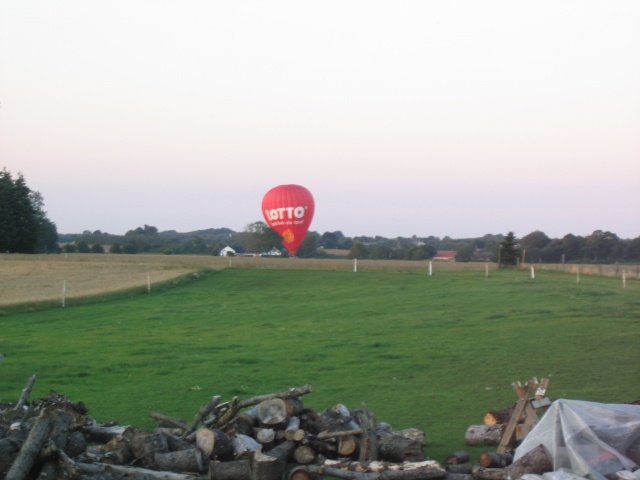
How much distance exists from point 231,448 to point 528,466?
381 centimetres

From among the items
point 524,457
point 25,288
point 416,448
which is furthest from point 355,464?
point 25,288

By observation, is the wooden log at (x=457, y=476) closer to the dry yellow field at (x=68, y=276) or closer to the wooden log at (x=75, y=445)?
the wooden log at (x=75, y=445)

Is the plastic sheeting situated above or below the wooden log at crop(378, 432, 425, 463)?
above

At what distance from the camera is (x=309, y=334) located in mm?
27141

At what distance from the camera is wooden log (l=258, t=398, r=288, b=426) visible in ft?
34.9

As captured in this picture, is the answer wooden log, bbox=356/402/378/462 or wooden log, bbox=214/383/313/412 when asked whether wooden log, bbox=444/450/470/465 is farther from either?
wooden log, bbox=214/383/313/412

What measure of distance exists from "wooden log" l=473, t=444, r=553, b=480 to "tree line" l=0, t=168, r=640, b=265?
57.5 metres

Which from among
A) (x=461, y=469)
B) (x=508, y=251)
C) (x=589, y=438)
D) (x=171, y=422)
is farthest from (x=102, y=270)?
(x=589, y=438)

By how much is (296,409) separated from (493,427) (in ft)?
10.5

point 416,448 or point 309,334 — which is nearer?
point 416,448

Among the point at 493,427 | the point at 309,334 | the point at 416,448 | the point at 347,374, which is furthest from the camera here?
the point at 309,334

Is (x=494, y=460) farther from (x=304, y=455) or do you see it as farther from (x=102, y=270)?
(x=102, y=270)

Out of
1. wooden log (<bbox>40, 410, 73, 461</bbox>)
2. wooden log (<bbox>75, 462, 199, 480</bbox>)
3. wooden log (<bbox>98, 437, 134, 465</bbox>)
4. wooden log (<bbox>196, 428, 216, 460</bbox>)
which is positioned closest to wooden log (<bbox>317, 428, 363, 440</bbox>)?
wooden log (<bbox>196, 428, 216, 460</bbox>)

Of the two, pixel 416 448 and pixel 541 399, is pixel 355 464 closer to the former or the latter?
pixel 416 448
